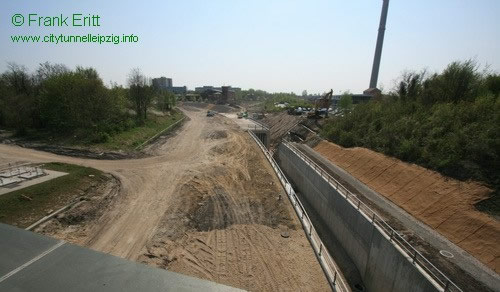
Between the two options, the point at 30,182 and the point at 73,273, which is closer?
the point at 73,273

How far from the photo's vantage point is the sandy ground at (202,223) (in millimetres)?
13445

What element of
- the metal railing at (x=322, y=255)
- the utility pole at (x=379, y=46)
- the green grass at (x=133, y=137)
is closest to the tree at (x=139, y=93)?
the green grass at (x=133, y=137)

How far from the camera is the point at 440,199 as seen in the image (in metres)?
15.7

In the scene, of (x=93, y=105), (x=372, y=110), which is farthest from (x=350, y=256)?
(x=93, y=105)

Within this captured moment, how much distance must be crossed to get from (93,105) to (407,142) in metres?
41.3

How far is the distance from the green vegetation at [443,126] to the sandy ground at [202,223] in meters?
10.8

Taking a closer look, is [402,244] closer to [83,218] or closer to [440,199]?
[440,199]

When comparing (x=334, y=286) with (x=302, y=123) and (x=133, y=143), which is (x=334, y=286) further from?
(x=302, y=123)

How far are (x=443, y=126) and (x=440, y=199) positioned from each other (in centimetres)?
787

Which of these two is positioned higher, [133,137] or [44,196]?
[133,137]

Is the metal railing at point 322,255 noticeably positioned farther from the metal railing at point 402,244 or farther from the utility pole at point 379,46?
the utility pole at point 379,46

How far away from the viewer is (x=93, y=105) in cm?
3891

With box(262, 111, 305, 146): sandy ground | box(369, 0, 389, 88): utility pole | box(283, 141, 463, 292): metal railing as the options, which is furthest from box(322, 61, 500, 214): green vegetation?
box(369, 0, 389, 88): utility pole

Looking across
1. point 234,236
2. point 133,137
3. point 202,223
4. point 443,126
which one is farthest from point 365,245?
point 133,137
